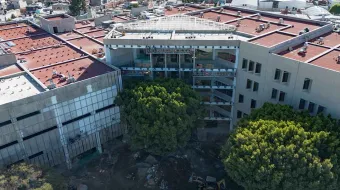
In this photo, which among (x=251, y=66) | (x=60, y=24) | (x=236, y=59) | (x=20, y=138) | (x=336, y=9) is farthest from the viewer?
(x=336, y=9)

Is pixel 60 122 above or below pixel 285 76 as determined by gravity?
below

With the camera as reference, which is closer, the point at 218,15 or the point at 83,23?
the point at 218,15

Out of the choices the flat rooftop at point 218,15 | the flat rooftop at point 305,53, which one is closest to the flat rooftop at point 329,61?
the flat rooftop at point 305,53

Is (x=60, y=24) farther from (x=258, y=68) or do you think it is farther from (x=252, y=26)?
(x=258, y=68)

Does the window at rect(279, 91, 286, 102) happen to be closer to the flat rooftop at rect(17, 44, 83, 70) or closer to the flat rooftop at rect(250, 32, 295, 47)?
the flat rooftop at rect(250, 32, 295, 47)

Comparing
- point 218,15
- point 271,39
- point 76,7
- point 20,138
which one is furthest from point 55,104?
point 76,7

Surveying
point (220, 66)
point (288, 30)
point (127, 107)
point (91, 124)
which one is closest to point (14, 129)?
point (91, 124)

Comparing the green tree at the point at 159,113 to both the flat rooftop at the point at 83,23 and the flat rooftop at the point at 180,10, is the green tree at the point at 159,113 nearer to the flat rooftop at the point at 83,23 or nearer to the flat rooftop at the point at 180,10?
the flat rooftop at the point at 180,10
